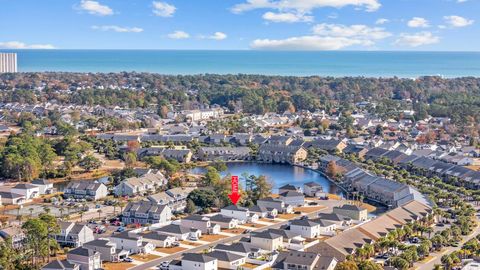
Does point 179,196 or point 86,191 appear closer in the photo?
point 179,196

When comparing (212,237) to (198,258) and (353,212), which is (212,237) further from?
(353,212)

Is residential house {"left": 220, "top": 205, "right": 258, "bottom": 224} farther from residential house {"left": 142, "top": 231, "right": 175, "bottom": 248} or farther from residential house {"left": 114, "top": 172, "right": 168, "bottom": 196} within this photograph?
residential house {"left": 114, "top": 172, "right": 168, "bottom": 196}

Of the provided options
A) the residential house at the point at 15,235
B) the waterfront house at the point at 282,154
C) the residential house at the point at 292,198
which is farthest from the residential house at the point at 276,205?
the waterfront house at the point at 282,154

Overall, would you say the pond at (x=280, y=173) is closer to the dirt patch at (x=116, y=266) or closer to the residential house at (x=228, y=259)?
the residential house at (x=228, y=259)

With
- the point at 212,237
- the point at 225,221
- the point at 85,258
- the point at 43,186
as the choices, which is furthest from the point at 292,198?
the point at 43,186

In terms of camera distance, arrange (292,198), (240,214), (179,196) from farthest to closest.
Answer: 1. (179,196)
2. (292,198)
3. (240,214)

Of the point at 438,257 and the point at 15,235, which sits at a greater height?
the point at 438,257
